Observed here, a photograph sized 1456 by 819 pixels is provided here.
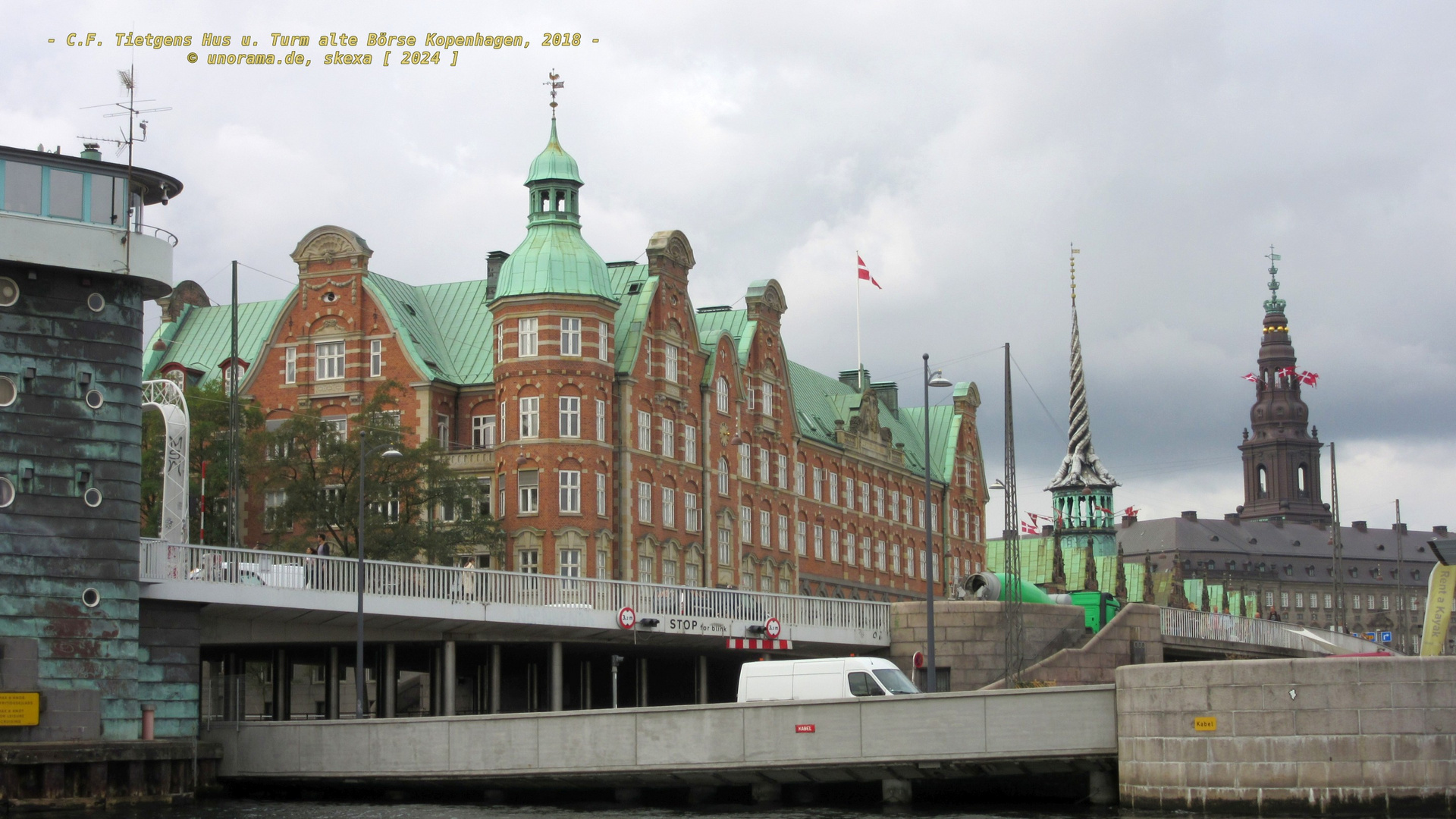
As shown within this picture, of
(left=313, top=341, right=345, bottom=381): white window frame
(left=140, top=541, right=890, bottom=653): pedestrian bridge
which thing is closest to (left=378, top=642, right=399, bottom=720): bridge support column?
(left=140, top=541, right=890, bottom=653): pedestrian bridge

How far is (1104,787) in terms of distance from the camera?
42.9m

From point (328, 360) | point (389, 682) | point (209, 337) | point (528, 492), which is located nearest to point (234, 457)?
point (389, 682)

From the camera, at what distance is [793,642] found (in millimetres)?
64812

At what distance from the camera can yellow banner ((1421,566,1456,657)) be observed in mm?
57469

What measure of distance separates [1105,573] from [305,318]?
89.7 meters

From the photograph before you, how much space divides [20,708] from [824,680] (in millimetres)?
18615

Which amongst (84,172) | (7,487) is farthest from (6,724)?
(84,172)

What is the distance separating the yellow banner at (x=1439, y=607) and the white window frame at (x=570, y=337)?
37.2 m

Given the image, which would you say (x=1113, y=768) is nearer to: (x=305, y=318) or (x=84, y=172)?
(x=84, y=172)

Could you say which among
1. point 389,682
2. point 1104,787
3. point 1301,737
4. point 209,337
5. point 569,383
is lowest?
point 1104,787

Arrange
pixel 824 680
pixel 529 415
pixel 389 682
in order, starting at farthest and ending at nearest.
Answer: pixel 529 415 < pixel 389 682 < pixel 824 680

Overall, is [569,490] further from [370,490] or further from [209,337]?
[209,337]

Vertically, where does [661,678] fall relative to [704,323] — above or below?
below

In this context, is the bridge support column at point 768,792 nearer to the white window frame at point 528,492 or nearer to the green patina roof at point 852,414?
the white window frame at point 528,492
